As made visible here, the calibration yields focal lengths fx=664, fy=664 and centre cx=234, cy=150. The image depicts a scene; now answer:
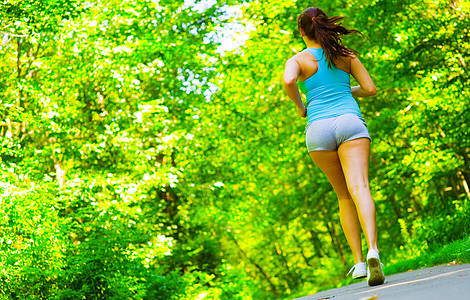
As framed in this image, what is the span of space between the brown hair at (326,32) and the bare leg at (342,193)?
0.63m

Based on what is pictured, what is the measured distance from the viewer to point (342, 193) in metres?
4.63

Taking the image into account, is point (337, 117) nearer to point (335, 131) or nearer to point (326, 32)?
point (335, 131)

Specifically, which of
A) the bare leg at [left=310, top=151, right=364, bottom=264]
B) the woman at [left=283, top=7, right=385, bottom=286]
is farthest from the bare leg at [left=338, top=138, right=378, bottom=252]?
the bare leg at [left=310, top=151, right=364, bottom=264]

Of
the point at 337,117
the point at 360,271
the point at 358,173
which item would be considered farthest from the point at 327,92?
the point at 360,271

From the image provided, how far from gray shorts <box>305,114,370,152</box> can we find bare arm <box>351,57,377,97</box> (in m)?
0.39

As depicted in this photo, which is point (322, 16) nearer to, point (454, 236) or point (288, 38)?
point (454, 236)

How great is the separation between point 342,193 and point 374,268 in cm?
78

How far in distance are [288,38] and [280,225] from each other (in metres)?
9.77

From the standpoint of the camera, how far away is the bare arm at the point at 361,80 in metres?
4.64

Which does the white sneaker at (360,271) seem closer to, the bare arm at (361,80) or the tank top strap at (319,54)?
the bare arm at (361,80)

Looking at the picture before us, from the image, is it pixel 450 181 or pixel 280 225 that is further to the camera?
pixel 280 225

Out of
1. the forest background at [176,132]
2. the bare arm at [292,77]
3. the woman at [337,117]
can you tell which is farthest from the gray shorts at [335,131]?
the forest background at [176,132]

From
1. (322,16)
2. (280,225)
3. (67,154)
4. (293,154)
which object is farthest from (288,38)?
(322,16)

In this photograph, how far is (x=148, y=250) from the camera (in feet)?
45.8
